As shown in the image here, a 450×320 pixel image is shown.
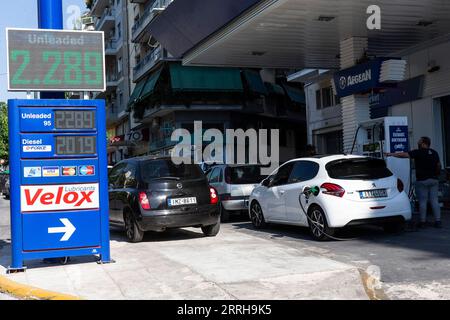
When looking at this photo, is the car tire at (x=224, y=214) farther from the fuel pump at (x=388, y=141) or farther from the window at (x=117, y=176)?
the fuel pump at (x=388, y=141)

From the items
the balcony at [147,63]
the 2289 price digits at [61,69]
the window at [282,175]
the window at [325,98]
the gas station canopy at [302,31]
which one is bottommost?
A: the window at [282,175]

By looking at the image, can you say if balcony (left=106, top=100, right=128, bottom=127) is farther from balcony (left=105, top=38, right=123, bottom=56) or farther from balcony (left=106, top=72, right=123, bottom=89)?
balcony (left=105, top=38, right=123, bottom=56)

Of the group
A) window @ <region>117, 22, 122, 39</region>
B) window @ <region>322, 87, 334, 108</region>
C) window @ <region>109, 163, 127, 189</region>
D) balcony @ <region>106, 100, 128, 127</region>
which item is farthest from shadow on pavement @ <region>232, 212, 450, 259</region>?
window @ <region>117, 22, 122, 39</region>

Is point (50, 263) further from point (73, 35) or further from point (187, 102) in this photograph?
point (187, 102)

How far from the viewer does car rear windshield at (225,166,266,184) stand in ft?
45.0

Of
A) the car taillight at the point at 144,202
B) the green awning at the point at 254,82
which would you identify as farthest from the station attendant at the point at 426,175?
the green awning at the point at 254,82

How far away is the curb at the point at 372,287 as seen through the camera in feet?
18.7

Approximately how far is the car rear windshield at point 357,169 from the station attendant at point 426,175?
1.02m

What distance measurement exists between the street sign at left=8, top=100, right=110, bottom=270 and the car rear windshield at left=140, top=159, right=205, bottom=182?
7.62 feet

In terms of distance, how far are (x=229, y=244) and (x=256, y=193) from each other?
9.03 ft

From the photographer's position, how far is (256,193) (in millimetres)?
12148

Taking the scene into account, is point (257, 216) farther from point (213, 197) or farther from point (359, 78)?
point (359, 78)
